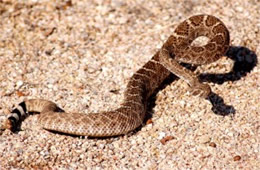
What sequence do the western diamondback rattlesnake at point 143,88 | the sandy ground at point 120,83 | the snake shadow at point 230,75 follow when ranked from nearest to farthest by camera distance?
the sandy ground at point 120,83
the western diamondback rattlesnake at point 143,88
the snake shadow at point 230,75

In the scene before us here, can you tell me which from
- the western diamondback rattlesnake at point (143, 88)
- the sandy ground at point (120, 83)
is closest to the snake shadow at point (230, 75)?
the sandy ground at point (120, 83)

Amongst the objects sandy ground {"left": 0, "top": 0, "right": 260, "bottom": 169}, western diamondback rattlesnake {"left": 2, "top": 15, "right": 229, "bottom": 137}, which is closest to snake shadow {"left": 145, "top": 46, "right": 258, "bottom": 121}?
sandy ground {"left": 0, "top": 0, "right": 260, "bottom": 169}

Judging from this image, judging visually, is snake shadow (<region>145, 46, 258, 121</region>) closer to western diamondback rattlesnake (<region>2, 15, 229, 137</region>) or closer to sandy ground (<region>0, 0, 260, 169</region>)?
sandy ground (<region>0, 0, 260, 169</region>)

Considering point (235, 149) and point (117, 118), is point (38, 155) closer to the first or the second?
point (117, 118)

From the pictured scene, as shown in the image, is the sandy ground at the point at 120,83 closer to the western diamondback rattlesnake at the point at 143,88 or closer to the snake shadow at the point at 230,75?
the snake shadow at the point at 230,75

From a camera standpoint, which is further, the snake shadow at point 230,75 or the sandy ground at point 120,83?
the snake shadow at point 230,75

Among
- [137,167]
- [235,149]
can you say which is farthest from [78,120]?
[235,149]
